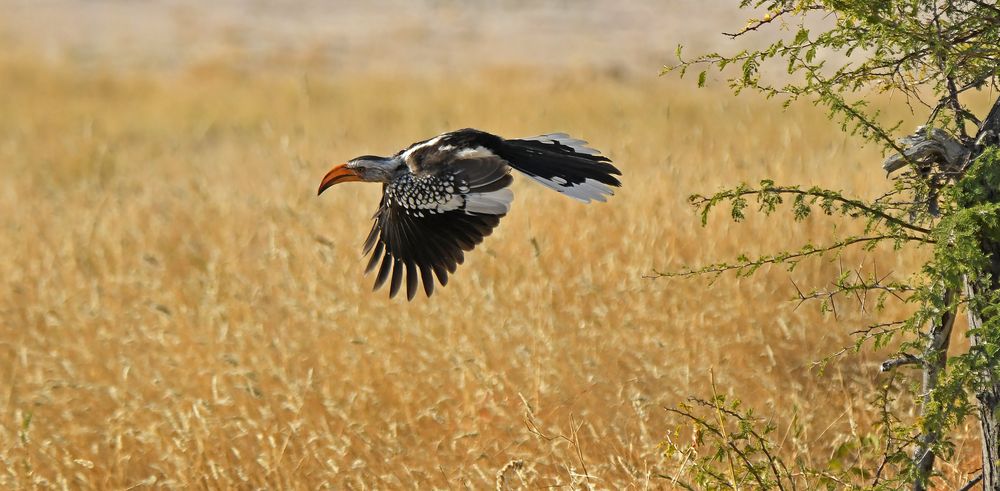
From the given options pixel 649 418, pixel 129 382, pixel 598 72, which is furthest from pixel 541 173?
pixel 598 72

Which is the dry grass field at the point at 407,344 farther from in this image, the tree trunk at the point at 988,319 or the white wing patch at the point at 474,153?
the white wing patch at the point at 474,153

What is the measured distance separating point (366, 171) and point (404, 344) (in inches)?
30.4

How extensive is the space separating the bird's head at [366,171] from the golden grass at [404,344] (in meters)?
0.66

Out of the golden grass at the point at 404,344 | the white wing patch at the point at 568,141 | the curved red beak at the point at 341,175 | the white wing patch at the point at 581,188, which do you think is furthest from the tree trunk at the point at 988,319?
the curved red beak at the point at 341,175

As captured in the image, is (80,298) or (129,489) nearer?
(129,489)

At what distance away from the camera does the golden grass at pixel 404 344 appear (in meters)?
3.76

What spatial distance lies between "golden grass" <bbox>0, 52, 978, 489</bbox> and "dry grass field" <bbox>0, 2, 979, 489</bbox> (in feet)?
Result: 0.04

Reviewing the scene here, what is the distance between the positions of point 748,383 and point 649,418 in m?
0.45

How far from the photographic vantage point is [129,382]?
176 inches

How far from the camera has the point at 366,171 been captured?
3.98 m

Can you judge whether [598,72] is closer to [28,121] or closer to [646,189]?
[28,121]

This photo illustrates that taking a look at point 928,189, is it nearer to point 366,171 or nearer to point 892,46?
point 892,46

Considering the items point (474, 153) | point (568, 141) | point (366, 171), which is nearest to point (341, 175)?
point (366, 171)

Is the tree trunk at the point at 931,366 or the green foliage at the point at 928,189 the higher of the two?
the green foliage at the point at 928,189
